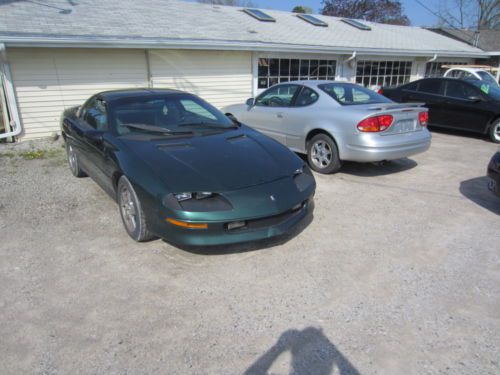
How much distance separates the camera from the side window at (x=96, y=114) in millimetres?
4438

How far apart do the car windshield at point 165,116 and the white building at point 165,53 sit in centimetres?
468

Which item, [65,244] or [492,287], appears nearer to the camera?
[492,287]

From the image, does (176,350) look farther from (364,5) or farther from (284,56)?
(364,5)

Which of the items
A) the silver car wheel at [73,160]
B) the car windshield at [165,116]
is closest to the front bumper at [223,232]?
the car windshield at [165,116]

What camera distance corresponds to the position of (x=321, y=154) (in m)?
6.11

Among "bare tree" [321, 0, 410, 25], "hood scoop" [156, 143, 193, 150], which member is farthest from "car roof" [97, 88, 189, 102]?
"bare tree" [321, 0, 410, 25]

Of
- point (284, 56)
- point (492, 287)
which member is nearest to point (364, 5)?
point (284, 56)

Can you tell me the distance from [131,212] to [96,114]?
1.76m

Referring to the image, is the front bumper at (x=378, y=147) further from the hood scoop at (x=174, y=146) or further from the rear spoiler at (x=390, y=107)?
the hood scoop at (x=174, y=146)

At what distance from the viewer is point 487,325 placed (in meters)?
2.66

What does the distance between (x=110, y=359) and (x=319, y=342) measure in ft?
4.40

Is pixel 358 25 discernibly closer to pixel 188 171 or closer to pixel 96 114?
pixel 96 114

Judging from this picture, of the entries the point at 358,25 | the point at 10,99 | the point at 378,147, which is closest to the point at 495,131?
the point at 378,147

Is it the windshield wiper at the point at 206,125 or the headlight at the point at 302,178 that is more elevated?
the windshield wiper at the point at 206,125
